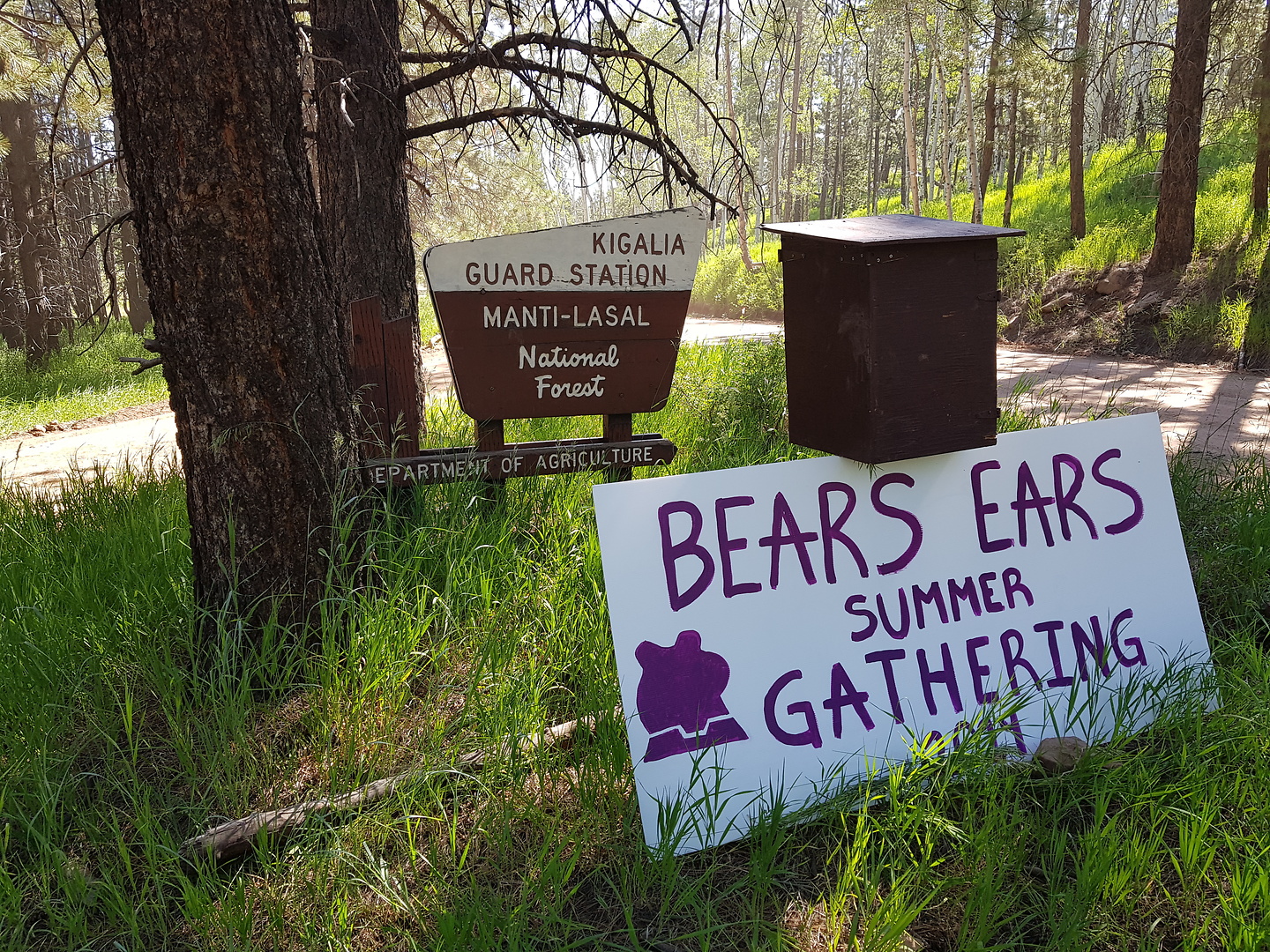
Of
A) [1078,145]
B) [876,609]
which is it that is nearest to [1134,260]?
[1078,145]

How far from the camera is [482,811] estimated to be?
1760 mm

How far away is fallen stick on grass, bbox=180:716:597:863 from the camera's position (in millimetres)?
1614

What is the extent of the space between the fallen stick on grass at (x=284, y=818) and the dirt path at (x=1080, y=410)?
403cm

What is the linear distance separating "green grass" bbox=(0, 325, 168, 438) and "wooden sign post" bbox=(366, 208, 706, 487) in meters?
7.40

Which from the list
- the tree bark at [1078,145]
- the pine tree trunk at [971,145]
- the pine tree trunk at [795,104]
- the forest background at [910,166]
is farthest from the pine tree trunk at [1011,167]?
the pine tree trunk at [795,104]

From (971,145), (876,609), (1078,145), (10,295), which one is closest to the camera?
(876,609)

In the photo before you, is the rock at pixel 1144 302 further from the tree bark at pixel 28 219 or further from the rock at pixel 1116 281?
the tree bark at pixel 28 219

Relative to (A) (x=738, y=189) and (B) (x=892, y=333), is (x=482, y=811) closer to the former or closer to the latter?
(B) (x=892, y=333)

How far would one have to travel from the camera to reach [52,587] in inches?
101

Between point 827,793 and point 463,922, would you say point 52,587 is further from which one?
point 827,793

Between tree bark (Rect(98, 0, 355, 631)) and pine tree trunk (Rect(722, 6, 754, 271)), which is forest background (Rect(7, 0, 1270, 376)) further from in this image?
tree bark (Rect(98, 0, 355, 631))

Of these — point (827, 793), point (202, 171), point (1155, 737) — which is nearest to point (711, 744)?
point (827, 793)

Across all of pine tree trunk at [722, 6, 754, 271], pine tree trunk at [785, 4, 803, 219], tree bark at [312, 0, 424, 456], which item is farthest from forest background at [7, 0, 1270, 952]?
pine tree trunk at [785, 4, 803, 219]

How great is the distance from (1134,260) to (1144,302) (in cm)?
173
